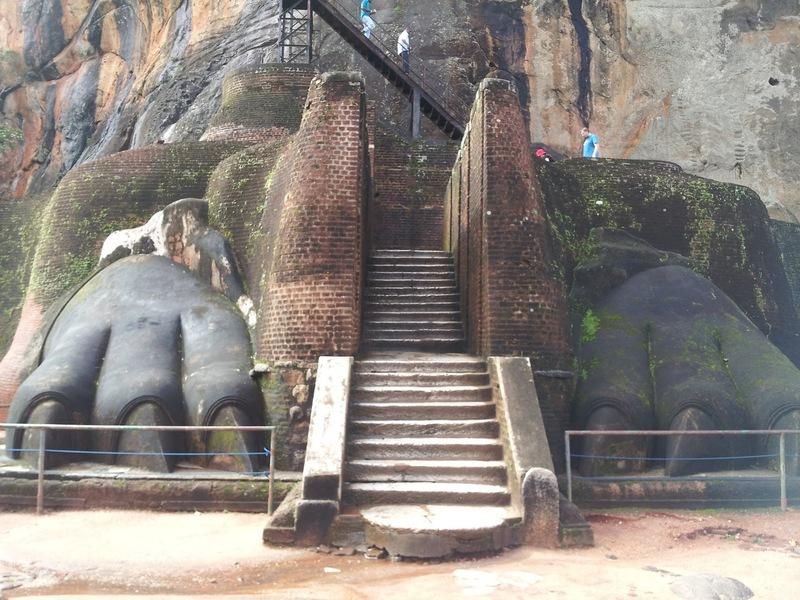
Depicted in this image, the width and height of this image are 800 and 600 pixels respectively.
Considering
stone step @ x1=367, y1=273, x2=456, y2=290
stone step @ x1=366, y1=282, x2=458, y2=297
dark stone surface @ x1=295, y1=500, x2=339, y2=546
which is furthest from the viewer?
stone step @ x1=367, y1=273, x2=456, y2=290

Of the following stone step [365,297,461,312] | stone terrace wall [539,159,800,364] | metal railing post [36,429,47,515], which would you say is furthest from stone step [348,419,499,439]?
stone terrace wall [539,159,800,364]

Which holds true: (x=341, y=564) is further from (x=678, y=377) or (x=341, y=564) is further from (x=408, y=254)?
(x=408, y=254)

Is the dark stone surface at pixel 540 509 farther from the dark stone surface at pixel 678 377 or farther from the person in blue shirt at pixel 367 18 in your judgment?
the person in blue shirt at pixel 367 18

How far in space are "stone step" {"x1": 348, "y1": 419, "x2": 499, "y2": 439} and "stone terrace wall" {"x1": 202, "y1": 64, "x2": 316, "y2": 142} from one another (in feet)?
32.4

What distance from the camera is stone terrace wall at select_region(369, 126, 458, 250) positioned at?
13.4 meters

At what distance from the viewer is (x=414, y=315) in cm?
1015

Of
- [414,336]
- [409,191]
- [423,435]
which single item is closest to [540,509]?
[423,435]

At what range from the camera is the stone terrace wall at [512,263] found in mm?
8469

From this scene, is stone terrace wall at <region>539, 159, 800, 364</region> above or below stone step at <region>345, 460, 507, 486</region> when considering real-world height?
above

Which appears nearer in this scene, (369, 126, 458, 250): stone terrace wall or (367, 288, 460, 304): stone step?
(367, 288, 460, 304): stone step

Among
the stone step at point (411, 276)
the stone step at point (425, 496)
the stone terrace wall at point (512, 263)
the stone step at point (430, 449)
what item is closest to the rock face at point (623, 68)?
the stone step at point (411, 276)

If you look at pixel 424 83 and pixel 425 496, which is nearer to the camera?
pixel 425 496

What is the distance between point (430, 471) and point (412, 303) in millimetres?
3758

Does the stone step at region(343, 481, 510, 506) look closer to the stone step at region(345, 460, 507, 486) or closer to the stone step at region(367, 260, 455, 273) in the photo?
the stone step at region(345, 460, 507, 486)
